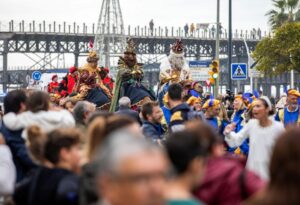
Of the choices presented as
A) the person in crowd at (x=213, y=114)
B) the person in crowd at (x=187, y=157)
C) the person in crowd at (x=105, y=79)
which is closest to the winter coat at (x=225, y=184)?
the person in crowd at (x=187, y=157)

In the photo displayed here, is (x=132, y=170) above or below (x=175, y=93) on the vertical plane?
below

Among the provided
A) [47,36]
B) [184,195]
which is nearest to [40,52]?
[47,36]

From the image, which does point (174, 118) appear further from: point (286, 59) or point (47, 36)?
point (47, 36)

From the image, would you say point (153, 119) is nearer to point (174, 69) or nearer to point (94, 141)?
point (94, 141)

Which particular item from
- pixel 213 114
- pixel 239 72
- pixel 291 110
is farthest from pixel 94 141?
pixel 239 72

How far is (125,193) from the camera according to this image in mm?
3740

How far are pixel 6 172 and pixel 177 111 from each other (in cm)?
263

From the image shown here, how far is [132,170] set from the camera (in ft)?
12.1

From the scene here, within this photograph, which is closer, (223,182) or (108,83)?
(223,182)

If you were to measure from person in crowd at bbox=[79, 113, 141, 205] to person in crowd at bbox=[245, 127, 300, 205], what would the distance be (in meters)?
1.49

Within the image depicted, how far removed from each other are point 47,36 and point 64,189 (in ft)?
252

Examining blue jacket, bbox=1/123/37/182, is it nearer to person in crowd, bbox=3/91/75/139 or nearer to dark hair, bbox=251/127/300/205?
person in crowd, bbox=3/91/75/139

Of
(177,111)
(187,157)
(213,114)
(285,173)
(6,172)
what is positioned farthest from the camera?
(213,114)

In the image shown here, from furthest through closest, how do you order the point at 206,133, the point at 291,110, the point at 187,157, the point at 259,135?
the point at 291,110
the point at 259,135
the point at 206,133
the point at 187,157
